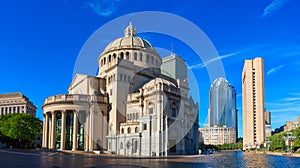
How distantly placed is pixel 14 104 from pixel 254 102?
136 metres

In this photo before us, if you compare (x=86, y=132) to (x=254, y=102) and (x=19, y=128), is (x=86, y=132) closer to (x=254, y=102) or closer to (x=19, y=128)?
(x=19, y=128)

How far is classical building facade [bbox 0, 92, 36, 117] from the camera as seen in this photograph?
155125 mm

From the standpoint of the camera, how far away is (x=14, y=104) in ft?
513

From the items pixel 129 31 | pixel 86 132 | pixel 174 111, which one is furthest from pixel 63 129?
pixel 129 31

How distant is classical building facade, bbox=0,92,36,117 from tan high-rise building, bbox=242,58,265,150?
128m

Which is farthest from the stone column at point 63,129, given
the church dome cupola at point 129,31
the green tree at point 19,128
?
the church dome cupola at point 129,31

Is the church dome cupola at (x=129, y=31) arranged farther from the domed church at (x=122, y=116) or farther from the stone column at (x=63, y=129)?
the stone column at (x=63, y=129)

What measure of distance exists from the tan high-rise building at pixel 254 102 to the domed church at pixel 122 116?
116m

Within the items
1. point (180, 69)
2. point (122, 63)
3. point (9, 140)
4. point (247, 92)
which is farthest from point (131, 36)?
point (247, 92)

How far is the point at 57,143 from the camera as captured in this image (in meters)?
76.2

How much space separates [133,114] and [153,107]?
7.06 m

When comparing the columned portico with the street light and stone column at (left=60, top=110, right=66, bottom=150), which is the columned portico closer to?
stone column at (left=60, top=110, right=66, bottom=150)

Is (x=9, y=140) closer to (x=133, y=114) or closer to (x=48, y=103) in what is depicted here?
(x=48, y=103)

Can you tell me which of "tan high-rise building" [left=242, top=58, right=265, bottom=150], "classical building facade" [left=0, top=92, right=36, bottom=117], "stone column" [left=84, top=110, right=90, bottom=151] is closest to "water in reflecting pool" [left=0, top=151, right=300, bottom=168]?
"stone column" [left=84, top=110, right=90, bottom=151]
